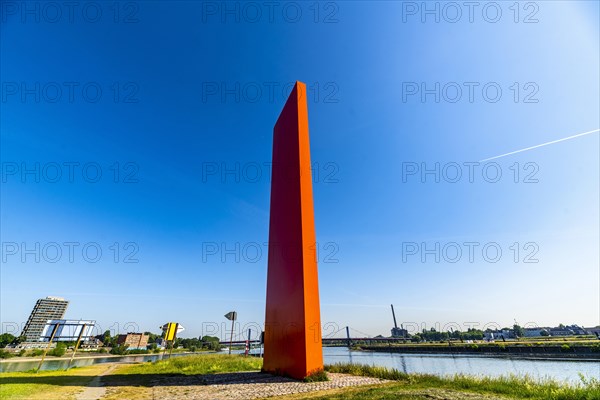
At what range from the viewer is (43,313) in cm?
11106

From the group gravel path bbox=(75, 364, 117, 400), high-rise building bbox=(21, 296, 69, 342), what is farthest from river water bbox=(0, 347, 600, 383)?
high-rise building bbox=(21, 296, 69, 342)

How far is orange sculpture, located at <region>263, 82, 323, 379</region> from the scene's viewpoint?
30.9 ft

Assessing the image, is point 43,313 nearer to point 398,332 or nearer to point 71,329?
Answer: point 71,329

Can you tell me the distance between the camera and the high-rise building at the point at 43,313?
10431 centimetres

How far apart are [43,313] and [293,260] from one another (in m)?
153

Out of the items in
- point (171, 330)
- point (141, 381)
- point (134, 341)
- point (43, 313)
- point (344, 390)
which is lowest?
point (43, 313)

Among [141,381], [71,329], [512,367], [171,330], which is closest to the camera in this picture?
[141,381]

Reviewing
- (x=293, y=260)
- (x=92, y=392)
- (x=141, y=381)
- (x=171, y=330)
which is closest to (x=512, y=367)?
(x=293, y=260)

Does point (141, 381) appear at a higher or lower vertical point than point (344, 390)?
lower

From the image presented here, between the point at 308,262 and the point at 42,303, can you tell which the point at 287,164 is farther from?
the point at 42,303

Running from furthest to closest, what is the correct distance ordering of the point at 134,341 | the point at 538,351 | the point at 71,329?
the point at 134,341 < the point at 71,329 < the point at 538,351

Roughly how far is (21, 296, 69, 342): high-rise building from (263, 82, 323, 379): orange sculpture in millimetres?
139262

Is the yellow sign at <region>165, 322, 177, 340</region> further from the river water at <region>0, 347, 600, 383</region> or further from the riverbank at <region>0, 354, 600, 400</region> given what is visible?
the riverbank at <region>0, 354, 600, 400</region>

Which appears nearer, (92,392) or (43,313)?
(92,392)
